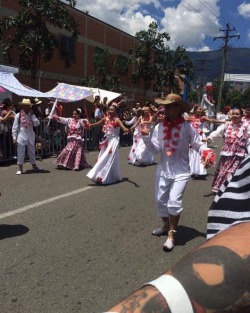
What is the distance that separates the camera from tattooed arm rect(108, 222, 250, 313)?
79cm

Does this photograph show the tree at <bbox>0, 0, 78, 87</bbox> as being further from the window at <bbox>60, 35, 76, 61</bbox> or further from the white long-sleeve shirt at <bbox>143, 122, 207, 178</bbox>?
the white long-sleeve shirt at <bbox>143, 122, 207, 178</bbox>

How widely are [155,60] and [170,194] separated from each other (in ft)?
87.3

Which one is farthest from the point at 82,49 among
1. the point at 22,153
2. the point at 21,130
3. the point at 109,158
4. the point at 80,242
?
the point at 80,242

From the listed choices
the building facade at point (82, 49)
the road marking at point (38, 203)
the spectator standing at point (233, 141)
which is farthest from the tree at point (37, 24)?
the spectator standing at point (233, 141)

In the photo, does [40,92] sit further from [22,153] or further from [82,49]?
[82,49]

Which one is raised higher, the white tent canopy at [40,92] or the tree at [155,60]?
the tree at [155,60]

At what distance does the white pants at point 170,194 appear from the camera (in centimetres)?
487

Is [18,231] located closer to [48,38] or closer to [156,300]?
[156,300]

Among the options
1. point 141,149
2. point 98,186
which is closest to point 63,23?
point 141,149

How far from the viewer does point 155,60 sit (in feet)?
99.7

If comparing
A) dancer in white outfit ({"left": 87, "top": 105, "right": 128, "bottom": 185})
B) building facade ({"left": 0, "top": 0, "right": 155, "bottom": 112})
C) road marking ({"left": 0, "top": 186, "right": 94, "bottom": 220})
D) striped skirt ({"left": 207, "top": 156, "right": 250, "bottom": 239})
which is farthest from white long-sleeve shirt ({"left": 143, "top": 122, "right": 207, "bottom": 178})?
building facade ({"left": 0, "top": 0, "right": 155, "bottom": 112})

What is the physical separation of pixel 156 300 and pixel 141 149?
11.2m

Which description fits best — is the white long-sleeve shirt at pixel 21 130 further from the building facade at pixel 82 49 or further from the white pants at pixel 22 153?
the building facade at pixel 82 49

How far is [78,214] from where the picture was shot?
6.11 m
